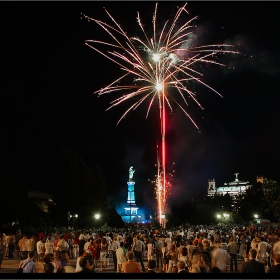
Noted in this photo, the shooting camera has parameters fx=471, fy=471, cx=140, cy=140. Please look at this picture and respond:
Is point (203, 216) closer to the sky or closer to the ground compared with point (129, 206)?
closer to the ground

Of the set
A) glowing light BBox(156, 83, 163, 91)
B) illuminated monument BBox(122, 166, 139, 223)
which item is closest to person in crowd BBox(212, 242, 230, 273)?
glowing light BBox(156, 83, 163, 91)

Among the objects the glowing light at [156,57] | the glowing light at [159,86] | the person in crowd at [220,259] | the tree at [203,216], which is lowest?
the person in crowd at [220,259]

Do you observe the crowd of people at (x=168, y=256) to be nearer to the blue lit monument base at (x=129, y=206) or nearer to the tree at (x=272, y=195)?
the tree at (x=272, y=195)

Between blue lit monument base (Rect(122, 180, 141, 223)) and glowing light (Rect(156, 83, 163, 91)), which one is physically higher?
blue lit monument base (Rect(122, 180, 141, 223))

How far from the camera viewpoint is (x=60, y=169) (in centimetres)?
6044

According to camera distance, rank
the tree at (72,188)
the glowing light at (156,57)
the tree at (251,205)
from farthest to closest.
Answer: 1. the tree at (251,205)
2. the tree at (72,188)
3. the glowing light at (156,57)

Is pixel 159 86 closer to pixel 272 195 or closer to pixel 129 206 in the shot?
pixel 272 195

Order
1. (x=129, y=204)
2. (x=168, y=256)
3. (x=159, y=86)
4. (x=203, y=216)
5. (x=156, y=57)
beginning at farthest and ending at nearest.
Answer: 1. (x=129, y=204)
2. (x=203, y=216)
3. (x=159, y=86)
4. (x=156, y=57)
5. (x=168, y=256)

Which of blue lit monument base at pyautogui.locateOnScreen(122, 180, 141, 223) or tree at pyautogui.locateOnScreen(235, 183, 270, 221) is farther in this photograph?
blue lit monument base at pyautogui.locateOnScreen(122, 180, 141, 223)

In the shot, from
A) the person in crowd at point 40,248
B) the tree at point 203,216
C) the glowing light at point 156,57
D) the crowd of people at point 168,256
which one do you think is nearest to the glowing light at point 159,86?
the glowing light at point 156,57

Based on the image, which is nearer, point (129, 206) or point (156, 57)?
point (156, 57)

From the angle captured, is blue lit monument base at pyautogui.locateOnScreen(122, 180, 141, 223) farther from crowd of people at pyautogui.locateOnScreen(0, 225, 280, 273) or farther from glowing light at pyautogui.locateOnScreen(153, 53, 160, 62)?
glowing light at pyautogui.locateOnScreen(153, 53, 160, 62)

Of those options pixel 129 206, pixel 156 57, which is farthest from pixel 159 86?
pixel 129 206

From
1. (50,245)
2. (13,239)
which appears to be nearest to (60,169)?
(13,239)
